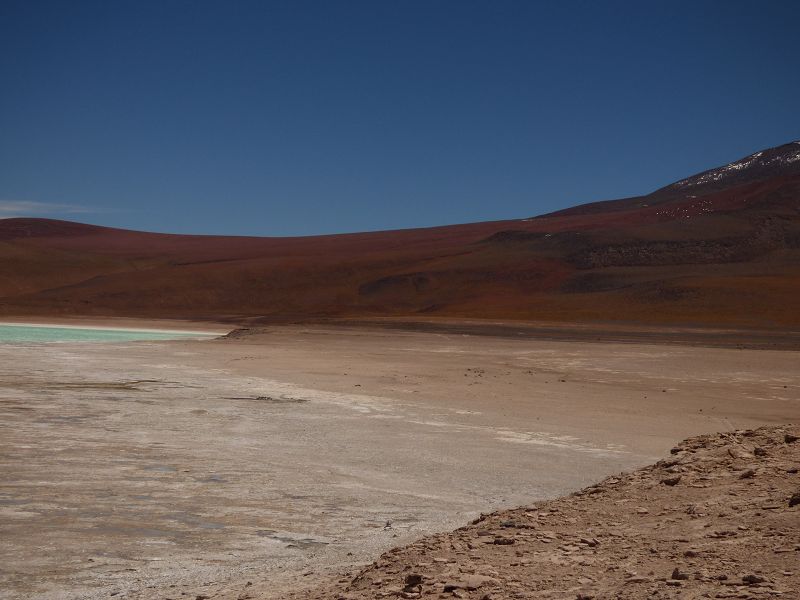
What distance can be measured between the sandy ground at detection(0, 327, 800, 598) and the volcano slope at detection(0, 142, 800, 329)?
25.3 metres

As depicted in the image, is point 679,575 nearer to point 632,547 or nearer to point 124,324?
point 632,547

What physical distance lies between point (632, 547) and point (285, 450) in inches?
210

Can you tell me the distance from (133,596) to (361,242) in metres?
89.8

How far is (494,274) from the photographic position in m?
65.6

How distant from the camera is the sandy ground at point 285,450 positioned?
216 inches

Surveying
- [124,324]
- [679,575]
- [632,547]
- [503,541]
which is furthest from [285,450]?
[124,324]

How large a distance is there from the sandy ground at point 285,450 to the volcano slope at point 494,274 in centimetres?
2532

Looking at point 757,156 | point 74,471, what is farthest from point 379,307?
A: point 757,156

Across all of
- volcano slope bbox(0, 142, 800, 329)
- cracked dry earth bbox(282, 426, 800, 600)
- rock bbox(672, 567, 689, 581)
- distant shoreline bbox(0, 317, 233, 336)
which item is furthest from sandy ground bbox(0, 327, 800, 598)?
volcano slope bbox(0, 142, 800, 329)

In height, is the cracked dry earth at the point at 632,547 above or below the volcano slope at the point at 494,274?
below

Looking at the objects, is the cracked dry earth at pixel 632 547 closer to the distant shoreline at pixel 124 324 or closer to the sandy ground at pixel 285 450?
the sandy ground at pixel 285 450

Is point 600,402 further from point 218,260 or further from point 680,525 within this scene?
point 218,260

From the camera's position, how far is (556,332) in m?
34.8

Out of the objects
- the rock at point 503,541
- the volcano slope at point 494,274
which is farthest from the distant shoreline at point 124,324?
the rock at point 503,541
